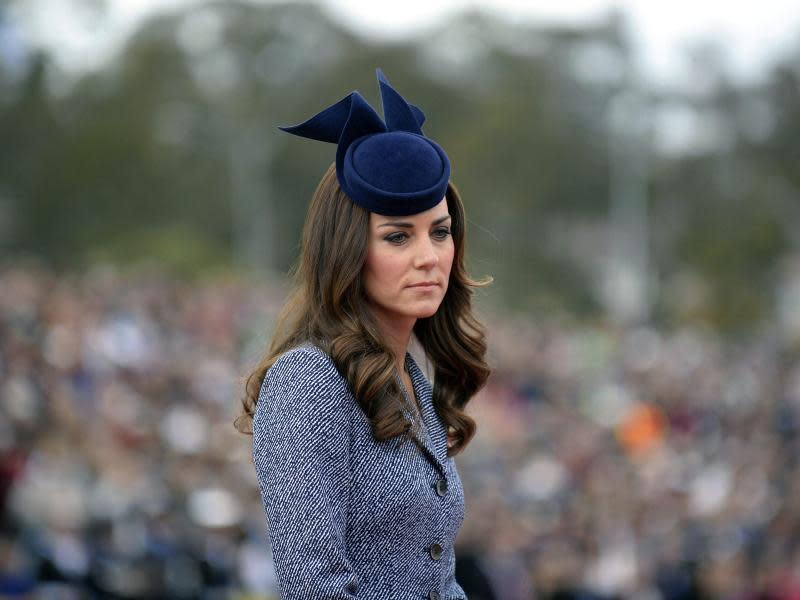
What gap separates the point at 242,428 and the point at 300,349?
37 cm

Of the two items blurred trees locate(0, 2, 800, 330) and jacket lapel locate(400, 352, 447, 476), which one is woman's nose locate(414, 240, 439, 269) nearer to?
jacket lapel locate(400, 352, 447, 476)

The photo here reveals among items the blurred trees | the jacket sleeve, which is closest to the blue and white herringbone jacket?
the jacket sleeve

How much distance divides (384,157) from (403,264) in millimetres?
207

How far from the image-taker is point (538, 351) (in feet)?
71.3

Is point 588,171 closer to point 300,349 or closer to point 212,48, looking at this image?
point 212,48

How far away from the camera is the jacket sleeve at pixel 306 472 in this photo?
2.10 meters

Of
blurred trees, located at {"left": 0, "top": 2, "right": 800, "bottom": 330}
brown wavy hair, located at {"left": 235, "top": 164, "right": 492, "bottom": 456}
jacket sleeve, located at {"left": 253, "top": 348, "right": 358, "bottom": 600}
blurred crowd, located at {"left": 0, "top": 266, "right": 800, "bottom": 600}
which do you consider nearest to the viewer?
jacket sleeve, located at {"left": 253, "top": 348, "right": 358, "bottom": 600}

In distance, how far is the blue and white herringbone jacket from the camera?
2.10m

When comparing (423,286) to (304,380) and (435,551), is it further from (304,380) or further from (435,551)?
(435,551)

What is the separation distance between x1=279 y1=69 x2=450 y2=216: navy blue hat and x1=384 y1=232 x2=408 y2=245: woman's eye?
0.15 ft

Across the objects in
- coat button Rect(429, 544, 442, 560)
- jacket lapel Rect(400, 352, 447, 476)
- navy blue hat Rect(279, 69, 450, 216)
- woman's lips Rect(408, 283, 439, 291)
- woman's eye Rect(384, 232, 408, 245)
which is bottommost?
coat button Rect(429, 544, 442, 560)

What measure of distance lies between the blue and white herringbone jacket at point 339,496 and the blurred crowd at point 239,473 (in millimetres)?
408

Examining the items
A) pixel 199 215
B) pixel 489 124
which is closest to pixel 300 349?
pixel 489 124

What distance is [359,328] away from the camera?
2322 millimetres
